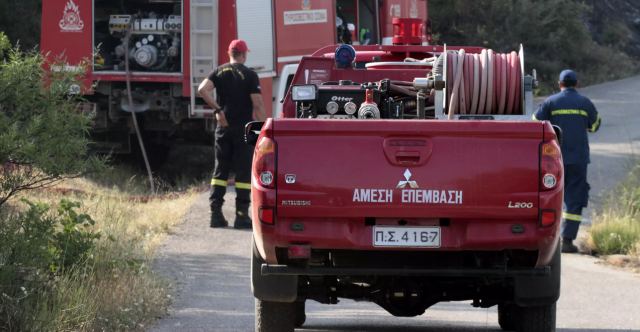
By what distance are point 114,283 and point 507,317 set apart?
2.62m

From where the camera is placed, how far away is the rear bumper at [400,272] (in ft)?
22.3

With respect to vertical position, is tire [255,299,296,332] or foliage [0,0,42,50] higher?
foliage [0,0,42,50]

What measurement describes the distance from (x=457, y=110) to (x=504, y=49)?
22.8 meters

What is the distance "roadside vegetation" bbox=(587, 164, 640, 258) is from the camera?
1210 centimetres

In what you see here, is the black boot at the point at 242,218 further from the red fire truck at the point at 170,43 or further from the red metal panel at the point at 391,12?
the red metal panel at the point at 391,12

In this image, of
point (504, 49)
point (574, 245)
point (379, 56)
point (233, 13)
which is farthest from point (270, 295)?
point (504, 49)

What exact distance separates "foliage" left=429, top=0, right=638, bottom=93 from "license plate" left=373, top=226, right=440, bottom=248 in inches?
915

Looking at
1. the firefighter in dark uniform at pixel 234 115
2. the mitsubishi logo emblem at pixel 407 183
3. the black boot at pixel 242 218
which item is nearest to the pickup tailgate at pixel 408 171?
the mitsubishi logo emblem at pixel 407 183

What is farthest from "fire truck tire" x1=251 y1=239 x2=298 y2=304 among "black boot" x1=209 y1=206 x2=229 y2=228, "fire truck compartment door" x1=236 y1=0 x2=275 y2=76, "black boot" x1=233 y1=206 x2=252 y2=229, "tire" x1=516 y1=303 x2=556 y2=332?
"fire truck compartment door" x1=236 y1=0 x2=275 y2=76

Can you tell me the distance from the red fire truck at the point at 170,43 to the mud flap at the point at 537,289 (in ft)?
30.4

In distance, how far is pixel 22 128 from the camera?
839cm

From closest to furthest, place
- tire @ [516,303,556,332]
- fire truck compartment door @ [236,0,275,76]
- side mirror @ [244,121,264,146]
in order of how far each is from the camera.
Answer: tire @ [516,303,556,332] → side mirror @ [244,121,264,146] → fire truck compartment door @ [236,0,275,76]

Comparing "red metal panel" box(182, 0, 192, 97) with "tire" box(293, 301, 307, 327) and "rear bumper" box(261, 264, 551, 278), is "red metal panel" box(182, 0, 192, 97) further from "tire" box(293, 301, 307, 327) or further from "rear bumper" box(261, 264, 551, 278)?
"rear bumper" box(261, 264, 551, 278)

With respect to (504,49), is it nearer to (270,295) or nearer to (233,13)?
(233,13)
